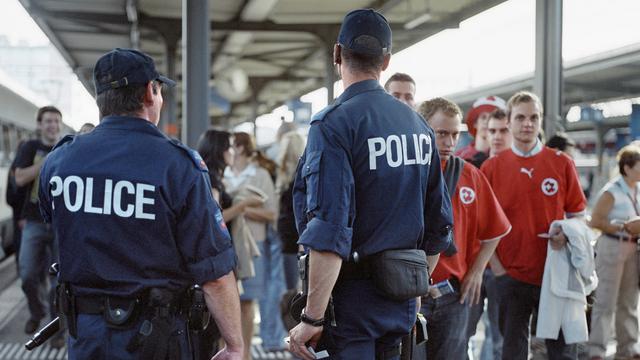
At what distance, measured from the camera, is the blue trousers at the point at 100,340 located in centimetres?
274

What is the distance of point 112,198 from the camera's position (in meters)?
2.77

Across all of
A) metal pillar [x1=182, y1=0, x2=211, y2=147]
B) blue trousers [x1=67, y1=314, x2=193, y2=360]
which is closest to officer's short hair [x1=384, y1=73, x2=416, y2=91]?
blue trousers [x1=67, y1=314, x2=193, y2=360]

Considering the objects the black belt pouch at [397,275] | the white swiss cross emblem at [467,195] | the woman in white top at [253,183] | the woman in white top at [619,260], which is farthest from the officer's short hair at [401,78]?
the woman in white top at [619,260]

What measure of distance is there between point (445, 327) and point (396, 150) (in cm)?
155

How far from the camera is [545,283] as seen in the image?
16.4 ft

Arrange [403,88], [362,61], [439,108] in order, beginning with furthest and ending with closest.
→ [403,88]
[439,108]
[362,61]

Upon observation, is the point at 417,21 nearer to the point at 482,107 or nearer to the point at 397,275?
the point at 482,107

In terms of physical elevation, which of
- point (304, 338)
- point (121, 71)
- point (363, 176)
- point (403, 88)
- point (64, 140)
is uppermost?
point (403, 88)

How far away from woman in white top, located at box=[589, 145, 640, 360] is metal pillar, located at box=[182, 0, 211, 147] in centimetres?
372

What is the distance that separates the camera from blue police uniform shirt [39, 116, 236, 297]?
2.77 m

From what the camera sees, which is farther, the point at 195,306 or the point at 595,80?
the point at 595,80

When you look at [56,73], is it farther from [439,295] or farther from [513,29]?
[439,295]

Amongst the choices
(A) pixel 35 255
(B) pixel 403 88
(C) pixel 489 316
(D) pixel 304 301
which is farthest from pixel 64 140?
(A) pixel 35 255

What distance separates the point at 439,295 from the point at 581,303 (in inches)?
54.0
